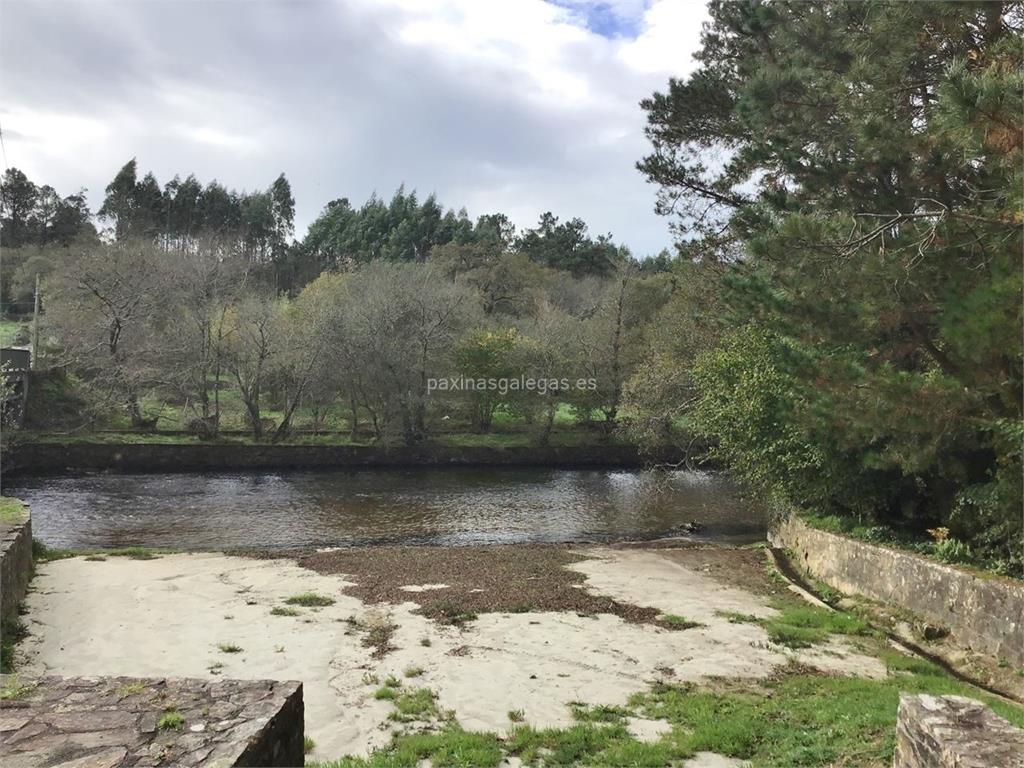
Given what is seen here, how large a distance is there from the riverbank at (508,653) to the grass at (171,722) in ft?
6.09

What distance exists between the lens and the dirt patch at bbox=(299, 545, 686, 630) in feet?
32.3

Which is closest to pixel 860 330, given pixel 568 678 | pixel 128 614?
pixel 568 678

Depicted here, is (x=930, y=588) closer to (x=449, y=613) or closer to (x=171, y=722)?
(x=449, y=613)

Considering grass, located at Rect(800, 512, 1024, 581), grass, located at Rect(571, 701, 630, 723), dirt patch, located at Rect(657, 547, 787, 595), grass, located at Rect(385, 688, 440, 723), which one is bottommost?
dirt patch, located at Rect(657, 547, 787, 595)

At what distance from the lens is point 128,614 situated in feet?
30.3

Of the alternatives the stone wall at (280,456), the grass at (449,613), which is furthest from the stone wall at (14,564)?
the stone wall at (280,456)

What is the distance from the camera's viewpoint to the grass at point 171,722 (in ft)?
Answer: 12.1

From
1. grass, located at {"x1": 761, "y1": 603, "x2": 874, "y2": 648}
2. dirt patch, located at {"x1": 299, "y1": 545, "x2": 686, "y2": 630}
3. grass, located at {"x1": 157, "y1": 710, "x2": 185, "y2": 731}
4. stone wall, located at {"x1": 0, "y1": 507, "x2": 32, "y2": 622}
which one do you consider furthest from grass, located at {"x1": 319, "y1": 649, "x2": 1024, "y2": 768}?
stone wall, located at {"x1": 0, "y1": 507, "x2": 32, "y2": 622}

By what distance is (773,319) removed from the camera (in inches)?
395

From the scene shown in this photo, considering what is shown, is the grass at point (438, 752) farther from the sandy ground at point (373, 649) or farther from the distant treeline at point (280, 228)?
the distant treeline at point (280, 228)

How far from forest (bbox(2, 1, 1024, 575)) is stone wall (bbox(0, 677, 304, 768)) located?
6.87 metres

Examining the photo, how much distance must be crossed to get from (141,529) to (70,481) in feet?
31.2

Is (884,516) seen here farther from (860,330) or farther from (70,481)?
(70,481)

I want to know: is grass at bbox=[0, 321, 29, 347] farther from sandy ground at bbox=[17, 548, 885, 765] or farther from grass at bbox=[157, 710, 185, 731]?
grass at bbox=[157, 710, 185, 731]
